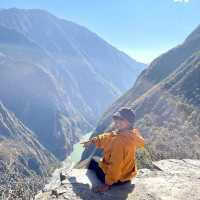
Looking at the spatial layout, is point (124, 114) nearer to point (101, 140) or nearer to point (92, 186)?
point (101, 140)

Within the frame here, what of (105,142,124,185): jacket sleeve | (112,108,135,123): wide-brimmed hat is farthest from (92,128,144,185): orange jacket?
(112,108,135,123): wide-brimmed hat

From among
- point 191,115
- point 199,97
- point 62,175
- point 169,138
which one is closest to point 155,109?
point 199,97

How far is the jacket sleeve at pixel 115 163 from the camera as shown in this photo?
1222cm

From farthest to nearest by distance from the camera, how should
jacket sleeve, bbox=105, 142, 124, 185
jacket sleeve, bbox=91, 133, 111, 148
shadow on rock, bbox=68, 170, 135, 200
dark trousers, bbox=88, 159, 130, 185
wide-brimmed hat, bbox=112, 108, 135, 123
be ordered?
dark trousers, bbox=88, 159, 130, 185
jacket sleeve, bbox=91, 133, 111, 148
wide-brimmed hat, bbox=112, 108, 135, 123
jacket sleeve, bbox=105, 142, 124, 185
shadow on rock, bbox=68, 170, 135, 200

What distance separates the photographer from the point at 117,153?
12.2 m

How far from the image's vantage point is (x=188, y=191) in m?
12.4

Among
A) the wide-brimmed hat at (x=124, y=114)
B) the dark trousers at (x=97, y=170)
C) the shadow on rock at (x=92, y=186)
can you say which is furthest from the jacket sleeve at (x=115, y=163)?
the wide-brimmed hat at (x=124, y=114)

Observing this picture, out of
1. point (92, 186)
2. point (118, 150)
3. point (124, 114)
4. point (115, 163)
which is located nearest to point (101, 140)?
point (118, 150)

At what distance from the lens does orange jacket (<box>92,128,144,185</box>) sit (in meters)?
12.3

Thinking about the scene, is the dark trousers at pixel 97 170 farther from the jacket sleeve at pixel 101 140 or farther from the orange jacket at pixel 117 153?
the jacket sleeve at pixel 101 140

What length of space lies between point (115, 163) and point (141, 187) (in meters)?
1.42

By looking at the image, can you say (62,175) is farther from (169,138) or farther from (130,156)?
(169,138)

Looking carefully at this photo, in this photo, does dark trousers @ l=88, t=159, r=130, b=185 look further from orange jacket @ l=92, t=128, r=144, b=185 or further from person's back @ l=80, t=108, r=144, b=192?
orange jacket @ l=92, t=128, r=144, b=185

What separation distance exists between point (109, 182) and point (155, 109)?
187m
